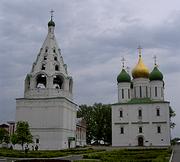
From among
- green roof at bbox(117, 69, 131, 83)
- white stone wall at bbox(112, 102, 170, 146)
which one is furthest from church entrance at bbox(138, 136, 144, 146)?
green roof at bbox(117, 69, 131, 83)

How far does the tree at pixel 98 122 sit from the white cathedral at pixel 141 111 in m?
12.5

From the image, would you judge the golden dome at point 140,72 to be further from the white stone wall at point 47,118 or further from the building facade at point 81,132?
the white stone wall at point 47,118

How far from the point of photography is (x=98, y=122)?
77.9 metres

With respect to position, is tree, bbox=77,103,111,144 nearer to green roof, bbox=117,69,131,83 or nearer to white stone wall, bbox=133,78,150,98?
green roof, bbox=117,69,131,83

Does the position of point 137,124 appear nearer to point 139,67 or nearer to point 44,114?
point 139,67

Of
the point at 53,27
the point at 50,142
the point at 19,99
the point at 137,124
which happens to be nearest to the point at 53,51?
the point at 53,27

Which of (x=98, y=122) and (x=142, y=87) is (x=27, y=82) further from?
(x=98, y=122)

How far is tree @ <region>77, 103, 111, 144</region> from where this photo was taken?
76938 mm

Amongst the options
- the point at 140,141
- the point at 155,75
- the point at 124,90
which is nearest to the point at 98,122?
the point at 124,90

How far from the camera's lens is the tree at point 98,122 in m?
76.9

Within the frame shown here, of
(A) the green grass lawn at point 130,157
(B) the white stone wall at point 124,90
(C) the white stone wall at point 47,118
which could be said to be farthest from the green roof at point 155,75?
(A) the green grass lawn at point 130,157

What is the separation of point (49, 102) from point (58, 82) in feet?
16.4

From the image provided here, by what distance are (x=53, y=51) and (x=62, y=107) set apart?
403 inches

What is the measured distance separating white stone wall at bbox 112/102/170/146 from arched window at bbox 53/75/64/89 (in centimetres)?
1327
